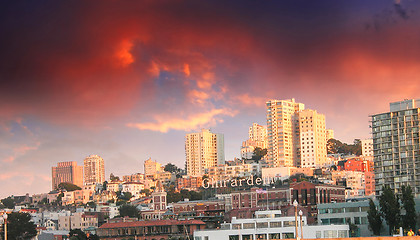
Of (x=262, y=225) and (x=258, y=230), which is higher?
(x=262, y=225)

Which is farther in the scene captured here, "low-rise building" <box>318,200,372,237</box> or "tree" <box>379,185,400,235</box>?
"low-rise building" <box>318,200,372,237</box>

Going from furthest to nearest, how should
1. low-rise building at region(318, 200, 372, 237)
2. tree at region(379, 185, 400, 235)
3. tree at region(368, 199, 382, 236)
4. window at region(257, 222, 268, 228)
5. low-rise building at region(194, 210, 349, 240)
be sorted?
low-rise building at region(318, 200, 372, 237) < window at region(257, 222, 268, 228) < low-rise building at region(194, 210, 349, 240) < tree at region(368, 199, 382, 236) < tree at region(379, 185, 400, 235)

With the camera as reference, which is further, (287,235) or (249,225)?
(249,225)

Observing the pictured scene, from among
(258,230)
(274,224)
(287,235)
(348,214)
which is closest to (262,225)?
(258,230)

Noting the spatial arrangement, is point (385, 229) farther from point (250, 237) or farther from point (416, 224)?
point (250, 237)

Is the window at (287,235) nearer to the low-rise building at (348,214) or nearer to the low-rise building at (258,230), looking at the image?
the low-rise building at (258,230)

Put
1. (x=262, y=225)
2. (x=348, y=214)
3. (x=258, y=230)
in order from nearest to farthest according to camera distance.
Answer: (x=258, y=230) → (x=262, y=225) → (x=348, y=214)

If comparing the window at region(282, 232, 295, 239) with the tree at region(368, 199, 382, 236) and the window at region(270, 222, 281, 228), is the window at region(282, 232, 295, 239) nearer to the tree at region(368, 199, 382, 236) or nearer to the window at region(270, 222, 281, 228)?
the window at region(270, 222, 281, 228)

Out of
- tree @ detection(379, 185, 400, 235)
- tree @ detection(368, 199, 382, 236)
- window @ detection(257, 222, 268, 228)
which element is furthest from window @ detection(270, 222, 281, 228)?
tree @ detection(379, 185, 400, 235)

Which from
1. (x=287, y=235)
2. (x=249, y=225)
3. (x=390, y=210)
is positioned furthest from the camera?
(x=249, y=225)

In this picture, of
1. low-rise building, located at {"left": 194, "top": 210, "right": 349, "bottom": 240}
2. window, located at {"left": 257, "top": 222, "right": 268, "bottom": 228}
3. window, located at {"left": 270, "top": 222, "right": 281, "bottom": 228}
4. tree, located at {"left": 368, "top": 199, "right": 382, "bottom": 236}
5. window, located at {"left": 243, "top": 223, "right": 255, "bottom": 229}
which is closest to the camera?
tree, located at {"left": 368, "top": 199, "right": 382, "bottom": 236}

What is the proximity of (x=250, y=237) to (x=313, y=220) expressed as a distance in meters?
34.0

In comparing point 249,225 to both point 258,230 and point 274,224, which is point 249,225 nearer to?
point 258,230

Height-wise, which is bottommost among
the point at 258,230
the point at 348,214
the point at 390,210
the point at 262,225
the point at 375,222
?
the point at 258,230
